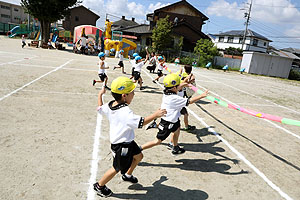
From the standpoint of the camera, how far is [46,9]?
27.1 metres

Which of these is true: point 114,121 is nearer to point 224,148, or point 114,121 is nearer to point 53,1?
point 224,148

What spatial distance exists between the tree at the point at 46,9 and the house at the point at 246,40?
37.3m

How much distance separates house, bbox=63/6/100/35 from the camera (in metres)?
57.4

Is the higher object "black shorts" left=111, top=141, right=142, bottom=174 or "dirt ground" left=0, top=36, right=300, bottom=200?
"black shorts" left=111, top=141, right=142, bottom=174

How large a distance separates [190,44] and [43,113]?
35912mm

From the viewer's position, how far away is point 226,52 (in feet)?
151

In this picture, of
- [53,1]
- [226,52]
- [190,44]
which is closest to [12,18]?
[53,1]

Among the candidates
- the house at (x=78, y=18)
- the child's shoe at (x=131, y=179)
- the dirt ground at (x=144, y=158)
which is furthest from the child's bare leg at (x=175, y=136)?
the house at (x=78, y=18)

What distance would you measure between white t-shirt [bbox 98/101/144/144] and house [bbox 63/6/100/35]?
62.3 meters

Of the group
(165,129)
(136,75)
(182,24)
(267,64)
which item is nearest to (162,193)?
(165,129)

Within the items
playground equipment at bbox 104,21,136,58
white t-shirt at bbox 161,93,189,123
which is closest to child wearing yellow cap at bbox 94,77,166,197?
white t-shirt at bbox 161,93,189,123

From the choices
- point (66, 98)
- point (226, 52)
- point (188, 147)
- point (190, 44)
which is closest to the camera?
point (188, 147)

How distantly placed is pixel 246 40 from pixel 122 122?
178 feet

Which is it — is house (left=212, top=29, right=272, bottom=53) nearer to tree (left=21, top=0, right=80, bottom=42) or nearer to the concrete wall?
the concrete wall
